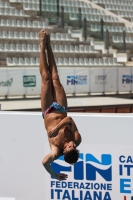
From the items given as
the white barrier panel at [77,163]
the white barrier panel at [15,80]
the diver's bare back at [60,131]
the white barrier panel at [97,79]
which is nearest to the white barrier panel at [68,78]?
the white barrier panel at [97,79]

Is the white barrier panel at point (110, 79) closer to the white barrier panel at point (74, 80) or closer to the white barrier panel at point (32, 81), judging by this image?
the white barrier panel at point (74, 80)

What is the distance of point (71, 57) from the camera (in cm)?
2359

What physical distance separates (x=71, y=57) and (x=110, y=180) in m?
17.3

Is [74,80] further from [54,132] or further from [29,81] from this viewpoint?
[54,132]

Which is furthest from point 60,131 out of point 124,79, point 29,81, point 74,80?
point 124,79

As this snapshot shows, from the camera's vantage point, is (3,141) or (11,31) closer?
(3,141)

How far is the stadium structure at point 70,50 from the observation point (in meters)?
18.9

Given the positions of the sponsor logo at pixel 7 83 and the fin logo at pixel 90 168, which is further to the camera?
the sponsor logo at pixel 7 83

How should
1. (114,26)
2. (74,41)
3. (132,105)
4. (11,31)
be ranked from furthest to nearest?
(114,26) → (74,41) → (11,31) → (132,105)

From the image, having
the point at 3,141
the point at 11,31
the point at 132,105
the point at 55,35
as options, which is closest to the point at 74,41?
the point at 55,35

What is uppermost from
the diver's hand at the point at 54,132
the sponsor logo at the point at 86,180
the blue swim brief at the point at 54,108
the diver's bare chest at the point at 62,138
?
the blue swim brief at the point at 54,108

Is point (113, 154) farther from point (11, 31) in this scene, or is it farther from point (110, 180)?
point (11, 31)

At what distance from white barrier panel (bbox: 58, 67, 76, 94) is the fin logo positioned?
13005mm

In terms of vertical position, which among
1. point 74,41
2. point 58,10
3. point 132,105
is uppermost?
point 58,10
